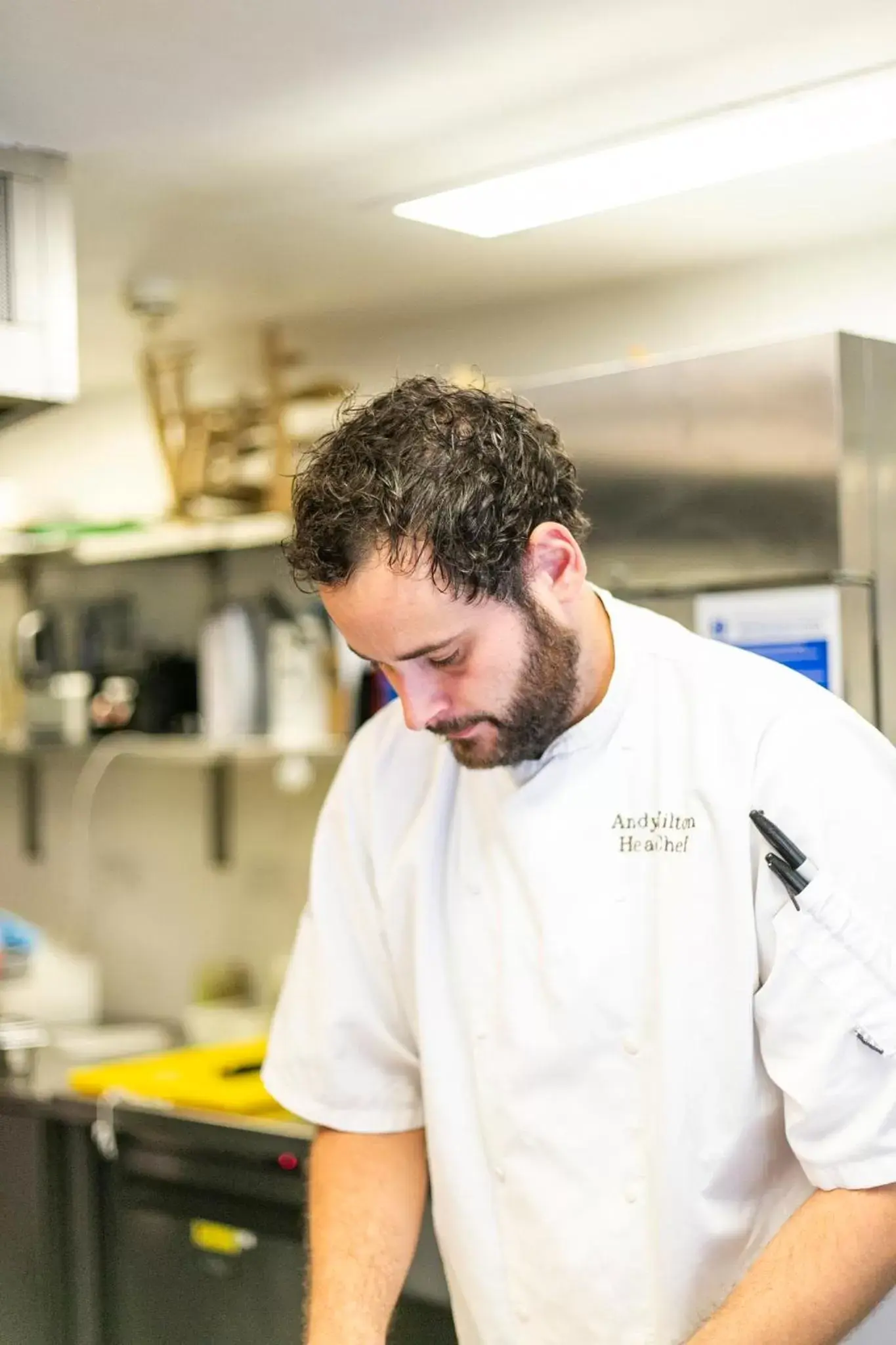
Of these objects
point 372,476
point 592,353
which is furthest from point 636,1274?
point 592,353

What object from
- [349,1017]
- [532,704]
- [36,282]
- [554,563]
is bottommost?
[349,1017]

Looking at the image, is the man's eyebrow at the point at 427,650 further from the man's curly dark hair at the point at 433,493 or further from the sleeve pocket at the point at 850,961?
the sleeve pocket at the point at 850,961

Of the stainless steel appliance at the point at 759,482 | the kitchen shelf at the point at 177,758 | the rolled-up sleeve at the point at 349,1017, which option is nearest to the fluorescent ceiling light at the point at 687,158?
the stainless steel appliance at the point at 759,482

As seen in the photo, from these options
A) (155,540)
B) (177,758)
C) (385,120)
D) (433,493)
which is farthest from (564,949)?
(177,758)

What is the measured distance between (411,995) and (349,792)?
9.3 inches

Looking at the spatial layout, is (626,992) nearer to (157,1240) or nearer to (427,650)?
(427,650)

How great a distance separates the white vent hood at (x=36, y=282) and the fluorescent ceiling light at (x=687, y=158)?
60cm

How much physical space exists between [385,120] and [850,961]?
62.7 inches

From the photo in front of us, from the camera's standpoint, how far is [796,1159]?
5.39 feet

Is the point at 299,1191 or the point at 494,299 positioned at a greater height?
the point at 494,299

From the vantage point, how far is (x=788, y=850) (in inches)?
60.3

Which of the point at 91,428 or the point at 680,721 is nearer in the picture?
the point at 680,721

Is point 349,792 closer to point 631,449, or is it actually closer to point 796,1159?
point 796,1159

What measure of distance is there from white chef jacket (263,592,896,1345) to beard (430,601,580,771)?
3.3 inches
